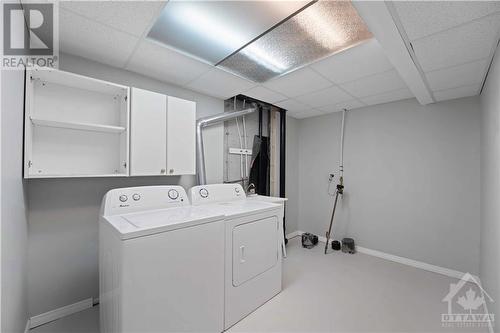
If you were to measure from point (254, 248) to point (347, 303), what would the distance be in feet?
3.59

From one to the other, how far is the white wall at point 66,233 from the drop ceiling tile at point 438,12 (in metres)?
2.38

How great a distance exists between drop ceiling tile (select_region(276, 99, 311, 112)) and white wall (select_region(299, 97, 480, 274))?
0.60m

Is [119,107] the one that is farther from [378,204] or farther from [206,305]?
[378,204]

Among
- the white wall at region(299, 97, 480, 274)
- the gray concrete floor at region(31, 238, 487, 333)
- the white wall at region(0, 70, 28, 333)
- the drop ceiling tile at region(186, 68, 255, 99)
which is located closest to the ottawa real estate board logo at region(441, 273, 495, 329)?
the gray concrete floor at region(31, 238, 487, 333)

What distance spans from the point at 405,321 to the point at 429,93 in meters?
2.41

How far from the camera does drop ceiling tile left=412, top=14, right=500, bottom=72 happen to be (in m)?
1.33

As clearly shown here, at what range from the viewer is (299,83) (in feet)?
8.19

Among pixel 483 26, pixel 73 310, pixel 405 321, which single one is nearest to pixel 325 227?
pixel 405 321

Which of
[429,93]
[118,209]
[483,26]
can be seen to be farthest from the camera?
[429,93]

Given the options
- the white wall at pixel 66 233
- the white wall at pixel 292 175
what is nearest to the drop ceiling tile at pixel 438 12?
the white wall at pixel 66 233

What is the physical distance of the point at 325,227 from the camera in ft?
12.5

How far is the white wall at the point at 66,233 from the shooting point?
1.74m

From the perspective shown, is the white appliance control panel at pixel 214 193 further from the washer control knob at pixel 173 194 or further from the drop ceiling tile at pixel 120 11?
the drop ceiling tile at pixel 120 11

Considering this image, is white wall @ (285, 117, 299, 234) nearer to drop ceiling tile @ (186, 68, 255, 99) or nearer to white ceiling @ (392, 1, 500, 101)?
drop ceiling tile @ (186, 68, 255, 99)
